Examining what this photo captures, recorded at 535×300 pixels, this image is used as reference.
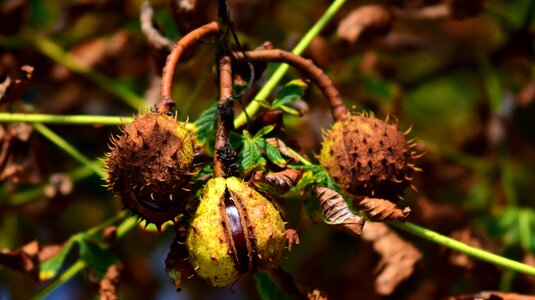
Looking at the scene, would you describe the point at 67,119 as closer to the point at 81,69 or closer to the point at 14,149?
the point at 14,149

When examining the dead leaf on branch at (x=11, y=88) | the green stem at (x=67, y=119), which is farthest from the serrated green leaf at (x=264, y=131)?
the dead leaf on branch at (x=11, y=88)

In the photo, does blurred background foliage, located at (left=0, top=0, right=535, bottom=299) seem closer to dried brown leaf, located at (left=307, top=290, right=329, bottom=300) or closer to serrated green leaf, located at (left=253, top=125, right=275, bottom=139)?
serrated green leaf, located at (left=253, top=125, right=275, bottom=139)

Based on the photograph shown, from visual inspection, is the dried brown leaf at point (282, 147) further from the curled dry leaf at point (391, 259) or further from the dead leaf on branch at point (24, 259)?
the dead leaf on branch at point (24, 259)

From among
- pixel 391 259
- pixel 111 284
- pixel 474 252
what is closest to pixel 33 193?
pixel 111 284

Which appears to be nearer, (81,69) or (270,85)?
(270,85)

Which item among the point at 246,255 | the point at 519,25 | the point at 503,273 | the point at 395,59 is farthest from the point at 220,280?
the point at 395,59

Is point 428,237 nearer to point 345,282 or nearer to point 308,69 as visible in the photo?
point 308,69

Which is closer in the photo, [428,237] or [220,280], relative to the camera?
[220,280]
